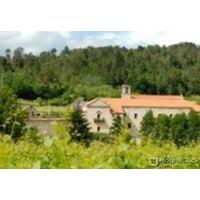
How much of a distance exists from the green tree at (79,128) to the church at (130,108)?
54mm

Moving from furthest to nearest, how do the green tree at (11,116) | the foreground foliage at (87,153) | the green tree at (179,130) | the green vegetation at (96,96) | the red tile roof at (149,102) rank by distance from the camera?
the red tile roof at (149,102), the green tree at (179,130), the green tree at (11,116), the green vegetation at (96,96), the foreground foliage at (87,153)

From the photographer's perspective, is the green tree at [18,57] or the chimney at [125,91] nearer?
the green tree at [18,57]

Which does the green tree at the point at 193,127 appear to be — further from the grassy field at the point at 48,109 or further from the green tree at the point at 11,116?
the green tree at the point at 11,116

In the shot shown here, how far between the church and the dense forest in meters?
0.06

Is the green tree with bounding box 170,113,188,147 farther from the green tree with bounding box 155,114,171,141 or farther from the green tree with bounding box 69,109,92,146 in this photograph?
the green tree with bounding box 69,109,92,146

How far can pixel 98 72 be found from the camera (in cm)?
813

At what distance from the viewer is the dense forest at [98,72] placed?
7.74m

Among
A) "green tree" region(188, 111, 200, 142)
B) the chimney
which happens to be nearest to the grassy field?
the chimney

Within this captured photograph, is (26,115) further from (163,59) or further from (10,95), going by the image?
(163,59)

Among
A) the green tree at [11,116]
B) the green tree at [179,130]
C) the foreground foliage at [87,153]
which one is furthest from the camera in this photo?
the green tree at [179,130]

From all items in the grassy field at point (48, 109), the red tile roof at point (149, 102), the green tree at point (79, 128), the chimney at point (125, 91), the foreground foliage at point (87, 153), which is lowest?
the foreground foliage at point (87, 153)

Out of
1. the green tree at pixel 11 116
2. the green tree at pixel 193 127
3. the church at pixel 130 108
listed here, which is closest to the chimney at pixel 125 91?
the church at pixel 130 108

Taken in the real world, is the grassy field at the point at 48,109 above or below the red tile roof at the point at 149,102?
below

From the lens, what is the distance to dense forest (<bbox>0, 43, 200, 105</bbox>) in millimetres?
7738
